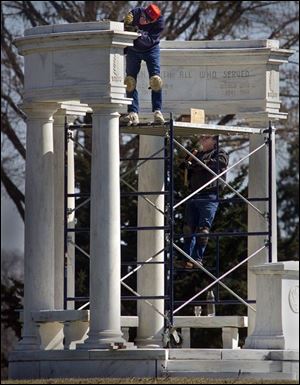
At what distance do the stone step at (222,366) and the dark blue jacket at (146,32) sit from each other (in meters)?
4.98

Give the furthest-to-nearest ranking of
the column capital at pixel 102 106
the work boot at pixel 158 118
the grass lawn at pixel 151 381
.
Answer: the work boot at pixel 158 118 → the column capital at pixel 102 106 → the grass lawn at pixel 151 381

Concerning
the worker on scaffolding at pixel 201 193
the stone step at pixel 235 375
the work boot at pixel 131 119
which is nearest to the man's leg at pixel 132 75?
the work boot at pixel 131 119

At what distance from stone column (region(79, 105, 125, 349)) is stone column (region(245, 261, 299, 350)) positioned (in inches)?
78.4

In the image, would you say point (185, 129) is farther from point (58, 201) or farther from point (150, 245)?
point (150, 245)

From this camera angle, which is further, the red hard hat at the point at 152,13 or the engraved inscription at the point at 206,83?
the engraved inscription at the point at 206,83

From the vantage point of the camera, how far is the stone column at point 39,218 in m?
35.6

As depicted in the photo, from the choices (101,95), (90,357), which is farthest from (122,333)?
(101,95)

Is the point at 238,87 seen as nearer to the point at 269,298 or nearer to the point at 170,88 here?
the point at 170,88

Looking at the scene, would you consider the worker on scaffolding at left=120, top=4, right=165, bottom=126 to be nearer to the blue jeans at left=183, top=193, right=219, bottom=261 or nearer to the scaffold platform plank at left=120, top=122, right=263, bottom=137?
the scaffold platform plank at left=120, top=122, right=263, bottom=137

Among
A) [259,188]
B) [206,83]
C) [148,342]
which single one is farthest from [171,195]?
[206,83]

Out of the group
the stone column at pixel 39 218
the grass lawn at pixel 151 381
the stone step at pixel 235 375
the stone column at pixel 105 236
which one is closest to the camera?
the grass lawn at pixel 151 381

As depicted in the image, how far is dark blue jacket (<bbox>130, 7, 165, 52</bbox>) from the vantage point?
3644 centimetres

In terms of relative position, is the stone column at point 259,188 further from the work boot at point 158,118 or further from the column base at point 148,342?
the work boot at point 158,118

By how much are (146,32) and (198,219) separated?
11.0 feet
